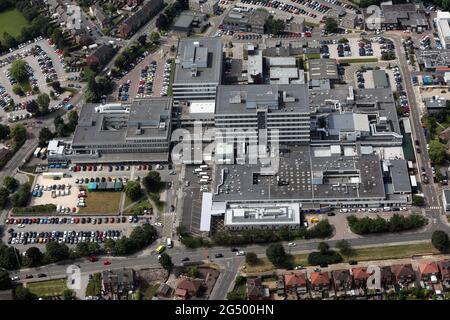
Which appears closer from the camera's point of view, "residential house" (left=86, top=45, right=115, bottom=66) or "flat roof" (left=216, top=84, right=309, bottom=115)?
"flat roof" (left=216, top=84, right=309, bottom=115)

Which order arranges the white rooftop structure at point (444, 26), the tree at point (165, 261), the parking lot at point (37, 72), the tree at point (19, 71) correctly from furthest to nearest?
the tree at point (19, 71), the white rooftop structure at point (444, 26), the parking lot at point (37, 72), the tree at point (165, 261)

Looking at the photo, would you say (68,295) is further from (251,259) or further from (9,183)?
(9,183)

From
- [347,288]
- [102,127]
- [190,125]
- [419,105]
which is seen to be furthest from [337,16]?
[347,288]

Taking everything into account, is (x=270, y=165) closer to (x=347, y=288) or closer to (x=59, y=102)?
(x=347, y=288)

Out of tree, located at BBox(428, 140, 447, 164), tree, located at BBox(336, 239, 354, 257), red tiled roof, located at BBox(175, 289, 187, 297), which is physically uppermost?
tree, located at BBox(428, 140, 447, 164)

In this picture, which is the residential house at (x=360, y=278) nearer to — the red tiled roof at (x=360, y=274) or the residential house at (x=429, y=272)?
the red tiled roof at (x=360, y=274)

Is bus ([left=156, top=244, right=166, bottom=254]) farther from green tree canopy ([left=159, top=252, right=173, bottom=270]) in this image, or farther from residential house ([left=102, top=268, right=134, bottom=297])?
residential house ([left=102, top=268, right=134, bottom=297])

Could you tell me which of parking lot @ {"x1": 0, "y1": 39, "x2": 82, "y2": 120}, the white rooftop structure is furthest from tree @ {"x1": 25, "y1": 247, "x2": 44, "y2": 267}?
Result: the white rooftop structure

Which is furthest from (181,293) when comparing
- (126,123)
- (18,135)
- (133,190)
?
(18,135)

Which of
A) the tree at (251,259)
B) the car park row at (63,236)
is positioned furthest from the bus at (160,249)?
the tree at (251,259)
